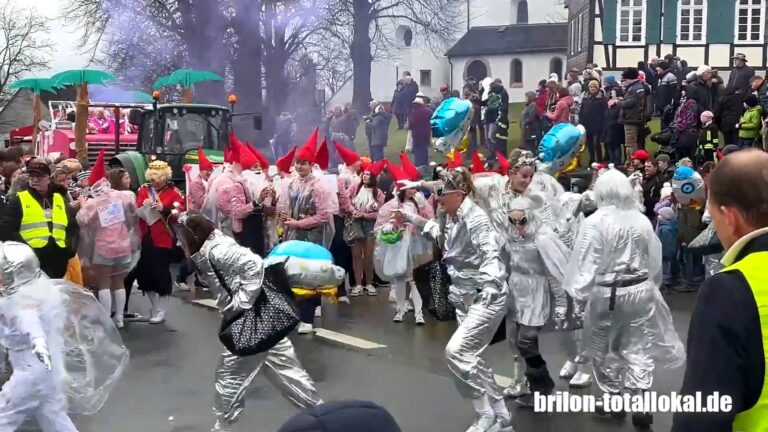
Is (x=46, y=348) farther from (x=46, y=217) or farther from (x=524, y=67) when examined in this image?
(x=524, y=67)

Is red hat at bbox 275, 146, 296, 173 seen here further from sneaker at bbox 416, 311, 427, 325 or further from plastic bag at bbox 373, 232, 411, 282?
sneaker at bbox 416, 311, 427, 325

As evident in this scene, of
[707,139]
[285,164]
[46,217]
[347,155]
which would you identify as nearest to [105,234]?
[46,217]

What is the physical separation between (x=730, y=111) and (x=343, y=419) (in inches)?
647

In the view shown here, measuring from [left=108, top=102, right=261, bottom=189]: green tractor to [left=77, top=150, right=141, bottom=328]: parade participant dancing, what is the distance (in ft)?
19.7

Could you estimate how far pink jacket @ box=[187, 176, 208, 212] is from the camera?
13117 millimetres

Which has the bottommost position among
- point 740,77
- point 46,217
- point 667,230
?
point 667,230

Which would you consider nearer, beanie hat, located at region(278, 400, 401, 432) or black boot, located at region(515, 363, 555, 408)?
beanie hat, located at region(278, 400, 401, 432)

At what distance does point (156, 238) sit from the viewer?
1152cm

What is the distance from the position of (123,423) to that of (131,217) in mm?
3714

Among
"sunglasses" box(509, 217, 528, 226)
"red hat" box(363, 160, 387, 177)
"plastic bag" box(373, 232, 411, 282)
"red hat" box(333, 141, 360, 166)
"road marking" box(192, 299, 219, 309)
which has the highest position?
"red hat" box(333, 141, 360, 166)

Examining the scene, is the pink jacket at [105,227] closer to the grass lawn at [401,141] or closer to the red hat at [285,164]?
the red hat at [285,164]

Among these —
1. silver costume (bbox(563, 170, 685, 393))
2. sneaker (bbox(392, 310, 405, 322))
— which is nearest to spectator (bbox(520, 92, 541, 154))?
sneaker (bbox(392, 310, 405, 322))

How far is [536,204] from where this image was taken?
25.3 ft

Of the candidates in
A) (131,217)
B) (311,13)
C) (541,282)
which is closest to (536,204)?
(541,282)
